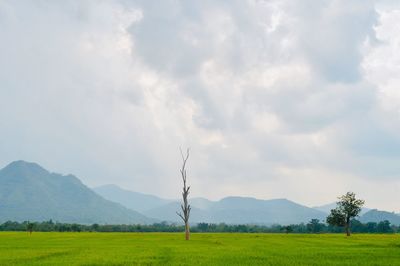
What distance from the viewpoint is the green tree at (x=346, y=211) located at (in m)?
116

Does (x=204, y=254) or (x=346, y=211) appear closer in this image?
(x=204, y=254)

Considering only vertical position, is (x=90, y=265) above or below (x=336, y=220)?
below

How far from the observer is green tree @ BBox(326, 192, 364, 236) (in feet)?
381

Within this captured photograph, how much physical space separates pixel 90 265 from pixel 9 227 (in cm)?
18476

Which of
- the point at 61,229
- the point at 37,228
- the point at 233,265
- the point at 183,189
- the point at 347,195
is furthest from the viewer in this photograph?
the point at 37,228

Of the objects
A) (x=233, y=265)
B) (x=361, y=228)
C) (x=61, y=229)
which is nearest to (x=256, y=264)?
(x=233, y=265)

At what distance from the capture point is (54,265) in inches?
1276

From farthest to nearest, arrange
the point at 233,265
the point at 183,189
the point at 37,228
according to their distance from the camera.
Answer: the point at 37,228 < the point at 183,189 < the point at 233,265

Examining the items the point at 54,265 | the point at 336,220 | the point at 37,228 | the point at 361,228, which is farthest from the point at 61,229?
the point at 54,265

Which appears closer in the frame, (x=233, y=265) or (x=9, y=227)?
(x=233, y=265)

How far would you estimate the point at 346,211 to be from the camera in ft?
386

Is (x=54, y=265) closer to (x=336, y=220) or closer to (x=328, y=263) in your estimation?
(x=328, y=263)

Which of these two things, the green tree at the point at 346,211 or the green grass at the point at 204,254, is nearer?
the green grass at the point at 204,254

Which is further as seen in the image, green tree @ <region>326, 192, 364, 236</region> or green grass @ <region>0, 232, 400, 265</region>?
green tree @ <region>326, 192, 364, 236</region>
